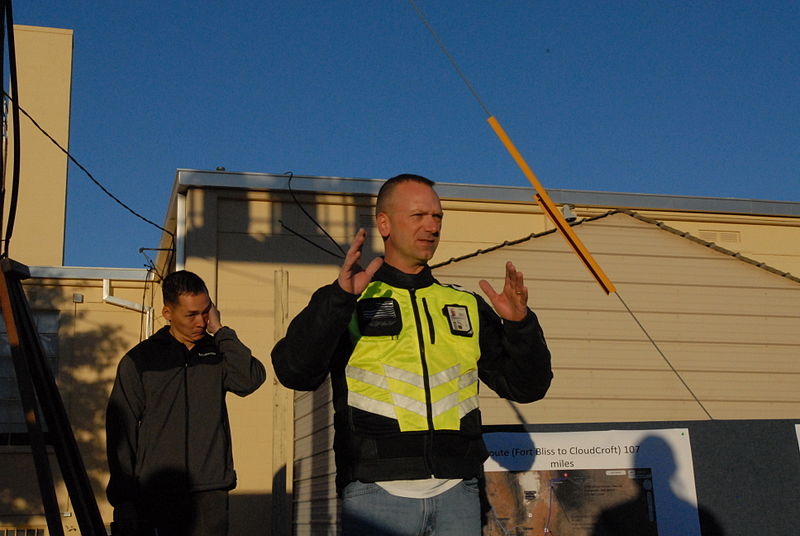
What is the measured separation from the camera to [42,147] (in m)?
19.6

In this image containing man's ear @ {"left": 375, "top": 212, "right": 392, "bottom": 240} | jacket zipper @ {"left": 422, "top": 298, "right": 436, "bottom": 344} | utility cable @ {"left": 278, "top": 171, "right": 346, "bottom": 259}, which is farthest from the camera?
utility cable @ {"left": 278, "top": 171, "right": 346, "bottom": 259}

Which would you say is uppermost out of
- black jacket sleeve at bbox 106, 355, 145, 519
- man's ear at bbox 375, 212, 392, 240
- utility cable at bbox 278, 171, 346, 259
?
utility cable at bbox 278, 171, 346, 259

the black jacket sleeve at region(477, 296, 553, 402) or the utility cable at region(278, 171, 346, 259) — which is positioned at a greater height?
the utility cable at region(278, 171, 346, 259)

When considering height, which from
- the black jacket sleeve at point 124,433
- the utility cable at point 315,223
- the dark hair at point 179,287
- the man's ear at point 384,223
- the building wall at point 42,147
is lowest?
the black jacket sleeve at point 124,433

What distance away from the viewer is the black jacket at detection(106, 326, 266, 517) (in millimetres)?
3807

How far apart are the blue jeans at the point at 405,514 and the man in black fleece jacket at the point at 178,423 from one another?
4.55 feet

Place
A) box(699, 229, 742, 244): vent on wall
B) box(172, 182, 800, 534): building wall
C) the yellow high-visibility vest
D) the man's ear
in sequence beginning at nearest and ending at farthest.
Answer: the yellow high-visibility vest, the man's ear, box(172, 182, 800, 534): building wall, box(699, 229, 742, 244): vent on wall

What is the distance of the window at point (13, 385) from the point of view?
11734 millimetres

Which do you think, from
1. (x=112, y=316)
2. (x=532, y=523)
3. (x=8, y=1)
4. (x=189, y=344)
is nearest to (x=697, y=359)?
(x=532, y=523)

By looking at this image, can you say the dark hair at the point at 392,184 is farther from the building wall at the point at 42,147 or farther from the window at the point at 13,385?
the building wall at the point at 42,147

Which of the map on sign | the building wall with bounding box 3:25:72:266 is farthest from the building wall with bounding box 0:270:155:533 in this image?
the map on sign

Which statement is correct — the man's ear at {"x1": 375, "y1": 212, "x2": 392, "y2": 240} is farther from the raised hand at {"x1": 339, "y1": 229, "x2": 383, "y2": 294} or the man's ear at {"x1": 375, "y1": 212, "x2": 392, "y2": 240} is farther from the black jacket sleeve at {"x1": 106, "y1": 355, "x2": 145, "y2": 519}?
the black jacket sleeve at {"x1": 106, "y1": 355, "x2": 145, "y2": 519}

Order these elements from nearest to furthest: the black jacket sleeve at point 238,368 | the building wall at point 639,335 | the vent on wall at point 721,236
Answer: the black jacket sleeve at point 238,368 < the building wall at point 639,335 < the vent on wall at point 721,236

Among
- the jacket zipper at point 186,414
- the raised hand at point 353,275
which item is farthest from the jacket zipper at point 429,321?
the jacket zipper at point 186,414
